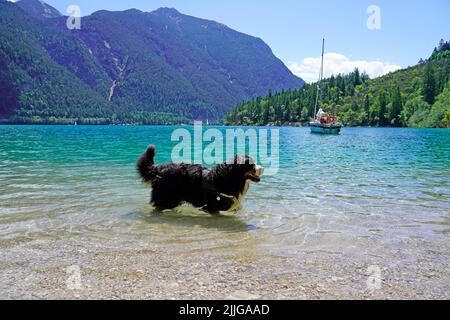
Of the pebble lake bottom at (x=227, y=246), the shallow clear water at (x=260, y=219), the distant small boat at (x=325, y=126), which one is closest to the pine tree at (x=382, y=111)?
the distant small boat at (x=325, y=126)

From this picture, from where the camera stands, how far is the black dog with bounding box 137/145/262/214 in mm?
8617

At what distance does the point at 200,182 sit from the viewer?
889cm

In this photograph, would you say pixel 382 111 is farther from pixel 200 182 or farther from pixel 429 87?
pixel 200 182

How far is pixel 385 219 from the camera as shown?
876 cm

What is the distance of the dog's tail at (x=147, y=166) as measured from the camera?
30.8 ft

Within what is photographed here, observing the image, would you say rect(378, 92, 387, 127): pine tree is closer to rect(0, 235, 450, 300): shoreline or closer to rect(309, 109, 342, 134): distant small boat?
rect(309, 109, 342, 134): distant small boat

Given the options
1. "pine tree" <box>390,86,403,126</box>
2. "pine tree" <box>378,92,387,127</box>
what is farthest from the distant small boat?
"pine tree" <box>378,92,387,127</box>

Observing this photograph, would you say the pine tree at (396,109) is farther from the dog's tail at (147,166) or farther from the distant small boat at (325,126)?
the dog's tail at (147,166)

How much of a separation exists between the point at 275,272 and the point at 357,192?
798cm

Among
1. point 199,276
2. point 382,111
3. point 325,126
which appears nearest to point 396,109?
point 382,111

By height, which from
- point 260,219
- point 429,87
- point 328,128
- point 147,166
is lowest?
point 260,219

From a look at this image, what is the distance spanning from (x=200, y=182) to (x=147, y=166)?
146 cm

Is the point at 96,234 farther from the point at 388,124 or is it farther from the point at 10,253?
the point at 388,124
